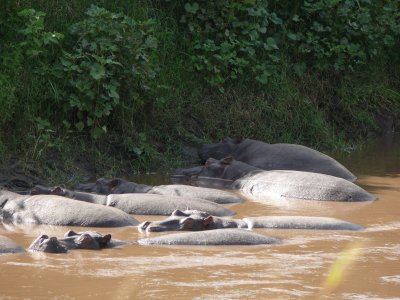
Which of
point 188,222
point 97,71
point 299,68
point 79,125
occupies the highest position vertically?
point 299,68

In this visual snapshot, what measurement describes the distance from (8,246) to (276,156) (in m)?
4.91

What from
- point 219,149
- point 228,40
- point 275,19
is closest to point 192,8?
point 228,40

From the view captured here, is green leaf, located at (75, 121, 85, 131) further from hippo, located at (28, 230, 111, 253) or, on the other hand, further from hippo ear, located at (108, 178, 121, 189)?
hippo, located at (28, 230, 111, 253)

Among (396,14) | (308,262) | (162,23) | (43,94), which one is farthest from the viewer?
(396,14)

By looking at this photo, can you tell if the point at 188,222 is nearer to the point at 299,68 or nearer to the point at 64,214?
the point at 64,214

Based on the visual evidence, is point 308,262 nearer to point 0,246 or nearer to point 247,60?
point 0,246

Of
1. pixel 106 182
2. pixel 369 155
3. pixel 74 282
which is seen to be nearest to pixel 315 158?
pixel 369 155

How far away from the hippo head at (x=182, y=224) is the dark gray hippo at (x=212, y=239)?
306mm

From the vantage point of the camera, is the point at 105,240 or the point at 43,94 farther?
the point at 43,94

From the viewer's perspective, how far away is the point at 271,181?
32.7 ft

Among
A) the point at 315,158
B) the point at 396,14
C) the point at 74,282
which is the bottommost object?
the point at 74,282

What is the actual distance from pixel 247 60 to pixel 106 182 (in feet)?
13.0

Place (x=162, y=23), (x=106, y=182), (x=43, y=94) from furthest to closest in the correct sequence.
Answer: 1. (x=162, y=23)
2. (x=43, y=94)
3. (x=106, y=182)

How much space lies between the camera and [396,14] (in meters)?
15.0
